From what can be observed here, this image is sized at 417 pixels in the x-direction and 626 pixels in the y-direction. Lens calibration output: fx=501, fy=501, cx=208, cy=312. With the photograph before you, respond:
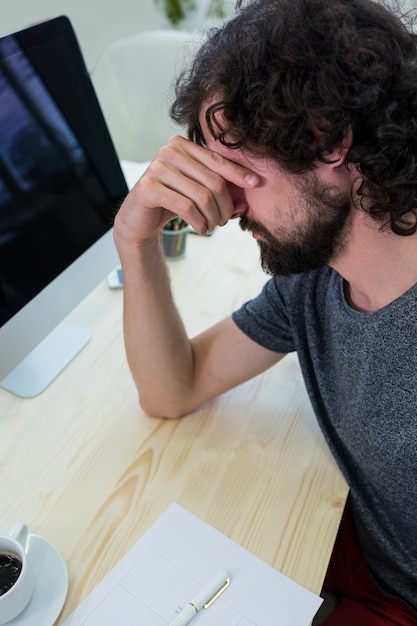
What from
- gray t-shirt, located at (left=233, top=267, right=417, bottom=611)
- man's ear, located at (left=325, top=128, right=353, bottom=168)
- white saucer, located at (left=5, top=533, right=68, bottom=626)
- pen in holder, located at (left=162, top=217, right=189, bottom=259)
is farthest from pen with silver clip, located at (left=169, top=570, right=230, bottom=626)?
pen in holder, located at (left=162, top=217, right=189, bottom=259)

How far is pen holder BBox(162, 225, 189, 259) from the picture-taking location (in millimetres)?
1134

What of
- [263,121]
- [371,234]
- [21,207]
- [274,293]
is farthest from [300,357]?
[21,207]

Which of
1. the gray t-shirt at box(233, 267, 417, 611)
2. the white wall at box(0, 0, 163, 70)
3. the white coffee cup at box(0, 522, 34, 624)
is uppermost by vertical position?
the white wall at box(0, 0, 163, 70)

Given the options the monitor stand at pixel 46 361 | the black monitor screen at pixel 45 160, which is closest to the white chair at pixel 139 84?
the black monitor screen at pixel 45 160

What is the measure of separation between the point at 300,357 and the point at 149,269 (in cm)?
29

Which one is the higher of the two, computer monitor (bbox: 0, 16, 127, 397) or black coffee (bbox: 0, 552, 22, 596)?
computer monitor (bbox: 0, 16, 127, 397)

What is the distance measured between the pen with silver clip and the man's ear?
516 mm

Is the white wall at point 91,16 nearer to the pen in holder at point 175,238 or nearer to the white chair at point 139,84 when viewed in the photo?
the white chair at point 139,84

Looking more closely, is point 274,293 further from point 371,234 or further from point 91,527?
point 91,527

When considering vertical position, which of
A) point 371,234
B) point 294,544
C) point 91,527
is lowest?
point 294,544

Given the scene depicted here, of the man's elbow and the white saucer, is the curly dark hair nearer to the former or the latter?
the man's elbow

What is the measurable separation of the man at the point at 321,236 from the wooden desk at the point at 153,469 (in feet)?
0.17

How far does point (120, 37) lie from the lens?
2.03m

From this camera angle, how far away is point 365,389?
70 centimetres
